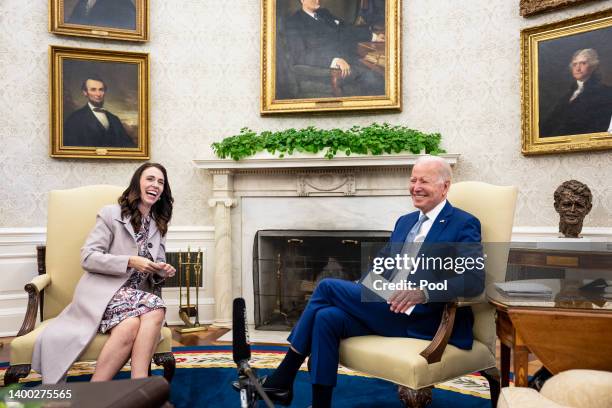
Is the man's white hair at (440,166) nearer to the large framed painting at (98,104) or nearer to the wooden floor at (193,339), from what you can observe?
the wooden floor at (193,339)

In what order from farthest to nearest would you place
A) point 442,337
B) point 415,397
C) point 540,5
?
1. point 540,5
2. point 442,337
3. point 415,397

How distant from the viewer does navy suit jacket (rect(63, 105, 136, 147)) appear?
17.9 ft

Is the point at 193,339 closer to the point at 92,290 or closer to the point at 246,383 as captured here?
the point at 92,290

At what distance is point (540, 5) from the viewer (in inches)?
192

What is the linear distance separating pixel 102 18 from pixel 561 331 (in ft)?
17.2

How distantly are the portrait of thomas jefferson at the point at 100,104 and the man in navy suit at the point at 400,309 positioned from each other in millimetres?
3639

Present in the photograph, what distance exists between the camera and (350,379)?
3.63 meters

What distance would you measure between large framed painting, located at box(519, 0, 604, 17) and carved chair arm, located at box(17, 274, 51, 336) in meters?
4.68

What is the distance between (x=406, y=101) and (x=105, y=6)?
3.34m

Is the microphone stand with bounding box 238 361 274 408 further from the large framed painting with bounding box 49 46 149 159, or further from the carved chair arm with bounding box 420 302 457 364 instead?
the large framed painting with bounding box 49 46 149 159

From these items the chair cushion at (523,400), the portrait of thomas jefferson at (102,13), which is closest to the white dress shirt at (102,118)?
the portrait of thomas jefferson at (102,13)

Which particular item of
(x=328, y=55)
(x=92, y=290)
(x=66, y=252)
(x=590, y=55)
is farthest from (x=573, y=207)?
(x=66, y=252)

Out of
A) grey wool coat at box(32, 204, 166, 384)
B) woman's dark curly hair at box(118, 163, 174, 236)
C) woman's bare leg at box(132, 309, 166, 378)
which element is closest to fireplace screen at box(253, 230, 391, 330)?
woman's dark curly hair at box(118, 163, 174, 236)

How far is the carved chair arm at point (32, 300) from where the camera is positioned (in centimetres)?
282
